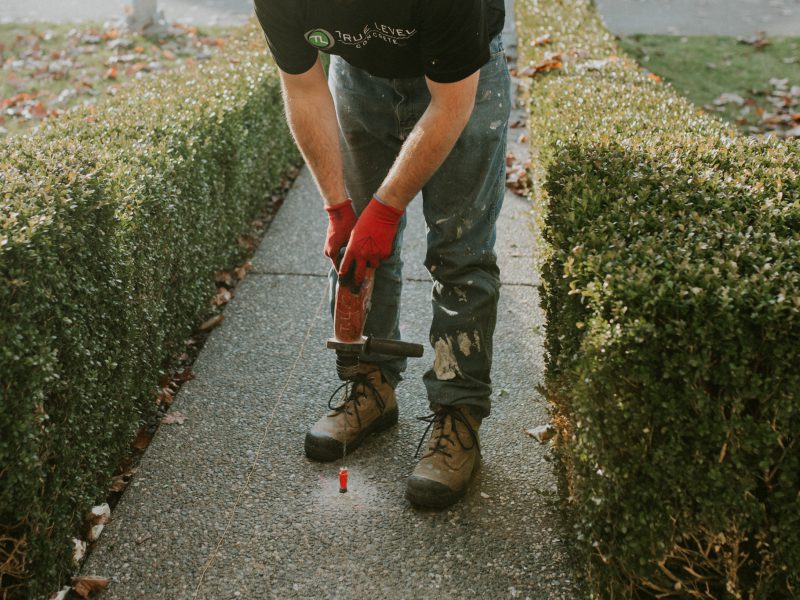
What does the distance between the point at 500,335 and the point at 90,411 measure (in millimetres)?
2111

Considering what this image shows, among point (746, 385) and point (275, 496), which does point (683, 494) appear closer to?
point (746, 385)

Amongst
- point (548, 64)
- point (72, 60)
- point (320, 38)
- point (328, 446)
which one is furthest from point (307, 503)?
point (72, 60)

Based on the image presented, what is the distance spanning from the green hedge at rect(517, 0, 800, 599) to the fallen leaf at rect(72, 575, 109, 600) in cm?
155

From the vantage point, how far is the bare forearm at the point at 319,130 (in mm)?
3018

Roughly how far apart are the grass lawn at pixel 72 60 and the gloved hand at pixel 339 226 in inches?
157

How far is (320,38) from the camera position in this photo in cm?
281

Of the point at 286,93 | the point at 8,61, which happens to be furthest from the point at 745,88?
the point at 8,61

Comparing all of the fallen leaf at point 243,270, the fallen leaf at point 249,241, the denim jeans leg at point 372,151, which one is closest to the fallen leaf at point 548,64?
the fallen leaf at point 249,241

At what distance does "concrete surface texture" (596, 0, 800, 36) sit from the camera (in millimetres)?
9383

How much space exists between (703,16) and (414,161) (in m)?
8.56

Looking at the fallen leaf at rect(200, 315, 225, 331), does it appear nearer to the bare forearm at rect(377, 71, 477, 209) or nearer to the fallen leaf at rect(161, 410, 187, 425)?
the fallen leaf at rect(161, 410, 187, 425)

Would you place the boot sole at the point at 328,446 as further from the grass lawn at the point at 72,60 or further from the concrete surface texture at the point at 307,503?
the grass lawn at the point at 72,60

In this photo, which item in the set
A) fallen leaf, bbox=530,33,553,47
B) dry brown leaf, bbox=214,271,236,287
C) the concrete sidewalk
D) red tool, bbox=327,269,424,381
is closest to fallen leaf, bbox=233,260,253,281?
dry brown leaf, bbox=214,271,236,287

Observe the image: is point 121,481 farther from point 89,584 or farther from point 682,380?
point 682,380
